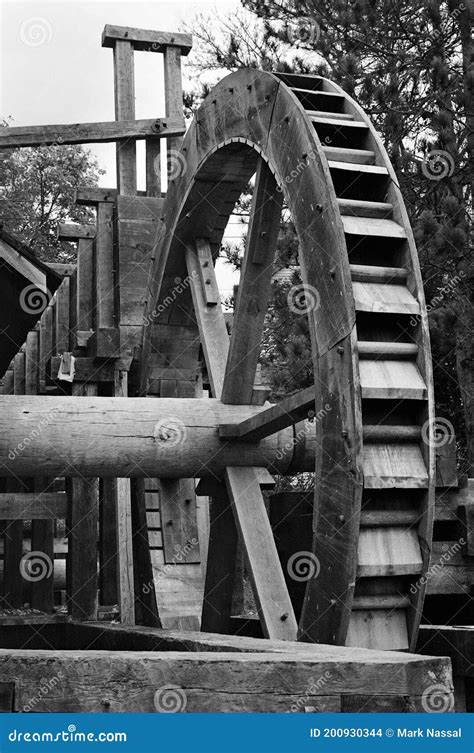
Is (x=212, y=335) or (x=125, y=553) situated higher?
(x=212, y=335)

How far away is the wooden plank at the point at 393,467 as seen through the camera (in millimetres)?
4590

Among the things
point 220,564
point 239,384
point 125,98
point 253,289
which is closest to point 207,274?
point 253,289

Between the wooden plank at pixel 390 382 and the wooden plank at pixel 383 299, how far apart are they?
244mm

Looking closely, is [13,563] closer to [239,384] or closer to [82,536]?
[82,536]

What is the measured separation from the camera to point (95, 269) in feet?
26.6

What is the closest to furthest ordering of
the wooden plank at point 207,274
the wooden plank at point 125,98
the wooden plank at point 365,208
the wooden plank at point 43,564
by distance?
the wooden plank at point 365,208 < the wooden plank at point 207,274 < the wooden plank at point 125,98 < the wooden plank at point 43,564

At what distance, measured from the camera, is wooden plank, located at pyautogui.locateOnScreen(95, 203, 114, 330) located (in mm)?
7898

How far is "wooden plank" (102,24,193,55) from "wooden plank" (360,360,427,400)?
182 inches

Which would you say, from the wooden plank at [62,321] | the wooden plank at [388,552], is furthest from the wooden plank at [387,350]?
the wooden plank at [62,321]

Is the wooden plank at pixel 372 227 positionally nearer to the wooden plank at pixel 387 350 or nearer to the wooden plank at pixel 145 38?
the wooden plank at pixel 387 350

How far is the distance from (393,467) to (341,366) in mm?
509

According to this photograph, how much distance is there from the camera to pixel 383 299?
15.8 feet

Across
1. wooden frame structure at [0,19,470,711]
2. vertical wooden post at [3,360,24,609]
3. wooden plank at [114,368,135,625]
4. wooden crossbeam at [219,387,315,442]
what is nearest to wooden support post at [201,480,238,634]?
wooden frame structure at [0,19,470,711]

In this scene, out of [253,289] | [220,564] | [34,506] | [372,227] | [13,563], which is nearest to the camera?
[372,227]
